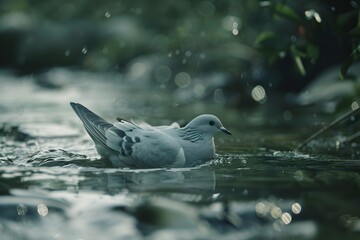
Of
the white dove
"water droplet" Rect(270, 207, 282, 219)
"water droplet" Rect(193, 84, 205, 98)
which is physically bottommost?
"water droplet" Rect(193, 84, 205, 98)

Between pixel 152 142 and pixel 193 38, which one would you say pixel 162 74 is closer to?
pixel 193 38

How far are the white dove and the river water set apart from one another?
13 cm

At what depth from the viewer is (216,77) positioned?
11.4 meters

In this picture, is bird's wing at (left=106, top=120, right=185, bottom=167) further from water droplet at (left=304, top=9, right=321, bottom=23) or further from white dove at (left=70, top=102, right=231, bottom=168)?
water droplet at (left=304, top=9, right=321, bottom=23)

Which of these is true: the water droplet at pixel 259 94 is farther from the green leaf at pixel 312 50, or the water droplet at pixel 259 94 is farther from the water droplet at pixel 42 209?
the water droplet at pixel 42 209

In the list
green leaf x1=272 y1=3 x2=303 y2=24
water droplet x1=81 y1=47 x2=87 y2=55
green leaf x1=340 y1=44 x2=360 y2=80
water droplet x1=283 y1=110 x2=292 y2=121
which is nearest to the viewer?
green leaf x1=340 y1=44 x2=360 y2=80

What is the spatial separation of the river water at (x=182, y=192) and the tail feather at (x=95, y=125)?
18 cm

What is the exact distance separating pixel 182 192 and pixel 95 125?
1460mm

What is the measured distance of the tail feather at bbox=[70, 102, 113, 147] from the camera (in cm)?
514

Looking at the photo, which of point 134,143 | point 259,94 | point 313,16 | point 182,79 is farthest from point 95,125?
point 182,79

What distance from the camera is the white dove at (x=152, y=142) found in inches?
190

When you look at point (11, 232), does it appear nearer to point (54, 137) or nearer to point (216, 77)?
point (54, 137)

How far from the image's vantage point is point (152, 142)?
4891mm

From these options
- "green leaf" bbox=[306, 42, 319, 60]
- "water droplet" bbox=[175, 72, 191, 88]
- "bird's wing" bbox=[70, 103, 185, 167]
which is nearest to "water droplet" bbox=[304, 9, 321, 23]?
"green leaf" bbox=[306, 42, 319, 60]
